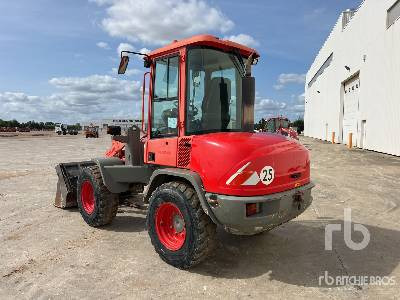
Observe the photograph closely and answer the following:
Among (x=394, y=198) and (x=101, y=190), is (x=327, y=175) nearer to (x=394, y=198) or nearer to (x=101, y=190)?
(x=394, y=198)

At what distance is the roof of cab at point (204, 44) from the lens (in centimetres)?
466

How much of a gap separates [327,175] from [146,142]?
961 cm

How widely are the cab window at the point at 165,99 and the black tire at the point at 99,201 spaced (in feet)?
4.38

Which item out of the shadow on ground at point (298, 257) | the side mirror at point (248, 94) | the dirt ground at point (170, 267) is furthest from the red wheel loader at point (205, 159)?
the shadow on ground at point (298, 257)

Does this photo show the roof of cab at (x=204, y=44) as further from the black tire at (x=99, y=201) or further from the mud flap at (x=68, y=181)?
the mud flap at (x=68, y=181)

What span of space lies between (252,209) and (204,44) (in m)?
2.14

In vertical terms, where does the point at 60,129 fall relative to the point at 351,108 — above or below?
below

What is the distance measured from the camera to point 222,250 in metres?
5.29

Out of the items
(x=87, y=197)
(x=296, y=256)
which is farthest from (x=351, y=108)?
(x=87, y=197)

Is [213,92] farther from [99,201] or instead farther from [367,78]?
[367,78]

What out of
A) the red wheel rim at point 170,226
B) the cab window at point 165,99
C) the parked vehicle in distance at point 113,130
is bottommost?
the red wheel rim at point 170,226

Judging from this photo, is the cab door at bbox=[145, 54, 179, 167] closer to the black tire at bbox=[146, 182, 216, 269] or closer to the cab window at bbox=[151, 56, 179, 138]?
the cab window at bbox=[151, 56, 179, 138]

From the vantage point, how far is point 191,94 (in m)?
4.76

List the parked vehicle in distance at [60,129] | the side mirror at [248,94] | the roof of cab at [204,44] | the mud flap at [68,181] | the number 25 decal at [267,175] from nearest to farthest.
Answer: the number 25 decal at [267,175] < the side mirror at [248,94] < the roof of cab at [204,44] < the mud flap at [68,181] < the parked vehicle in distance at [60,129]
